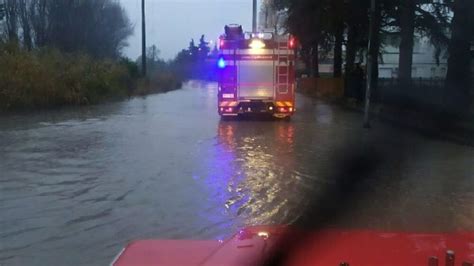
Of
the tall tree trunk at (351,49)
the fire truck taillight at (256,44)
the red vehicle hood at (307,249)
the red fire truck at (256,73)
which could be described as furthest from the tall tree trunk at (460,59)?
the red vehicle hood at (307,249)

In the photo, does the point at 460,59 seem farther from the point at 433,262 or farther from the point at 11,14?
the point at 11,14

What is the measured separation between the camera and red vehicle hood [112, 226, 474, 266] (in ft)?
9.87

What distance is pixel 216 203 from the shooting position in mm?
8281

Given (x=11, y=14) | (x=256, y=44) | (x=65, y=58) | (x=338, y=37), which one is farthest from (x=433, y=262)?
(x=11, y=14)

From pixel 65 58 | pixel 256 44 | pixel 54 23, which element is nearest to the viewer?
pixel 256 44

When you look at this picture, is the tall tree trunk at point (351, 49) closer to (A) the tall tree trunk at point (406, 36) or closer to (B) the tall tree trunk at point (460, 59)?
(A) the tall tree trunk at point (406, 36)

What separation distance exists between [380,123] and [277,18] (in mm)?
26154

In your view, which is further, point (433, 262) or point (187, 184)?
point (187, 184)

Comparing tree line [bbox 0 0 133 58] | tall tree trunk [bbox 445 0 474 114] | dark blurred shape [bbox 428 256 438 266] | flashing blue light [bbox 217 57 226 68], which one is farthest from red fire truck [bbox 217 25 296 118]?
tree line [bbox 0 0 133 58]

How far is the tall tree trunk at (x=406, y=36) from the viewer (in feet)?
79.3

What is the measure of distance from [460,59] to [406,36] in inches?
197

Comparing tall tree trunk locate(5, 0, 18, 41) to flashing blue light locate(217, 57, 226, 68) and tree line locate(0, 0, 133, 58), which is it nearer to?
tree line locate(0, 0, 133, 58)

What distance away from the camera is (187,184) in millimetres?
9656

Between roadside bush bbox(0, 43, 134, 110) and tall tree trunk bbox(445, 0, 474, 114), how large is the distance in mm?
15637
